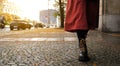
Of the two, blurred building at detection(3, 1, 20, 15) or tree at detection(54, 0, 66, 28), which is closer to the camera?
tree at detection(54, 0, 66, 28)

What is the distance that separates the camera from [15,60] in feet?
15.4

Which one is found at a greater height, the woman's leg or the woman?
the woman

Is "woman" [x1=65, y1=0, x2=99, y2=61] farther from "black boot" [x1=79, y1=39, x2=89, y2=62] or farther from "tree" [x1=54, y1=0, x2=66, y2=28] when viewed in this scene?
"tree" [x1=54, y1=0, x2=66, y2=28]

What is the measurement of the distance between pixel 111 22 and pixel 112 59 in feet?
35.3

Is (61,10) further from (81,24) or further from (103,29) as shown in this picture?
(81,24)

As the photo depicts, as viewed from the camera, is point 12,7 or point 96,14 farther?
point 12,7

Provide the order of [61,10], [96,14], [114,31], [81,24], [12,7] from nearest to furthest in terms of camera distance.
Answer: [81,24] < [96,14] < [114,31] < [61,10] < [12,7]

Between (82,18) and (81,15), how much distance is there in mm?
52

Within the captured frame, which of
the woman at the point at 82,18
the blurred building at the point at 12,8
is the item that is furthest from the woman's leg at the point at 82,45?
the blurred building at the point at 12,8

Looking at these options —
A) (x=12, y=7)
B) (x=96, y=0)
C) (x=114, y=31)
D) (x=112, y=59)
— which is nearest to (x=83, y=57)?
(x=112, y=59)

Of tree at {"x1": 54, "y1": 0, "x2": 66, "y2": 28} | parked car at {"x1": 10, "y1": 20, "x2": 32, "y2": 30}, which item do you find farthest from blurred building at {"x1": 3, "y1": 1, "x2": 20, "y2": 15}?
tree at {"x1": 54, "y1": 0, "x2": 66, "y2": 28}

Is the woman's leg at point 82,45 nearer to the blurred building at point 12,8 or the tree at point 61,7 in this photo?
the tree at point 61,7

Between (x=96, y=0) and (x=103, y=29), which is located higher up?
(x=96, y=0)

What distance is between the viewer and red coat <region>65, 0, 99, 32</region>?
14.7ft
